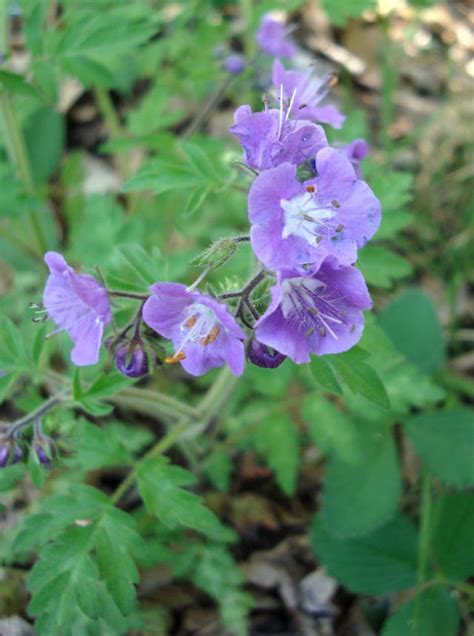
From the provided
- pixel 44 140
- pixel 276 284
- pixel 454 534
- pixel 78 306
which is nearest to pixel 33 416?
pixel 78 306

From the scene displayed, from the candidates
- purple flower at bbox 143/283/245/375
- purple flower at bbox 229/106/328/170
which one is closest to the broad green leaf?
purple flower at bbox 143/283/245/375

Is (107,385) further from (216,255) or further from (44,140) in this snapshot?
(44,140)

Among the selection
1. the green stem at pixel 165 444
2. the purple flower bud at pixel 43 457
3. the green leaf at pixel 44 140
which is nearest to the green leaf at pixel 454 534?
the green stem at pixel 165 444

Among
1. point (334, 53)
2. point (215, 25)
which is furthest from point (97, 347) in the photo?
point (334, 53)

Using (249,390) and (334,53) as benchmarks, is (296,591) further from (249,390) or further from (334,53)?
(334,53)

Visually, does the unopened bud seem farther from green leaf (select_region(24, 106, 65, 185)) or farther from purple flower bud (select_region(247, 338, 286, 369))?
green leaf (select_region(24, 106, 65, 185))

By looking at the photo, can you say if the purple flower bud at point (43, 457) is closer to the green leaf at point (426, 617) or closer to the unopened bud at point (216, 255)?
the unopened bud at point (216, 255)
